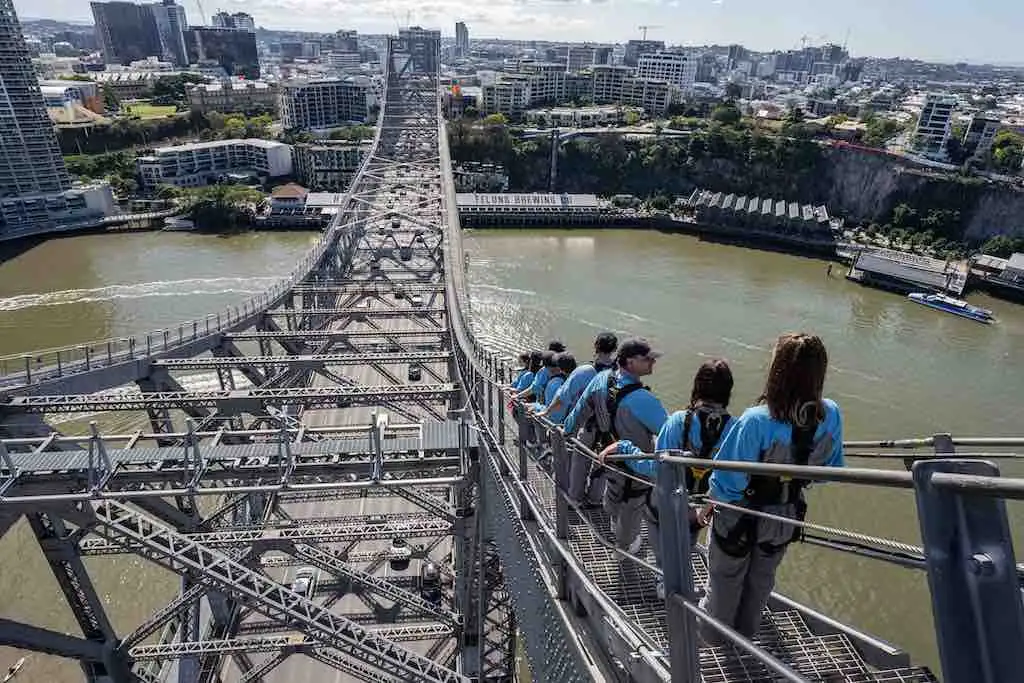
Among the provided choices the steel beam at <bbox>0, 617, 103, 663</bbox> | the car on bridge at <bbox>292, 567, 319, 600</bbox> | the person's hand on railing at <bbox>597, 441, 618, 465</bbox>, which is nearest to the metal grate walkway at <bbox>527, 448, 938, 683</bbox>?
the person's hand on railing at <bbox>597, 441, 618, 465</bbox>

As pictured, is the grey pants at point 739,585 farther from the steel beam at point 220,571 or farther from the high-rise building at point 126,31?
the high-rise building at point 126,31

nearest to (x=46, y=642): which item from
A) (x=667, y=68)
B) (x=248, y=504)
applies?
(x=248, y=504)

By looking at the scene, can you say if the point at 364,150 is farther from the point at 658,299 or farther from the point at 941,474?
the point at 941,474

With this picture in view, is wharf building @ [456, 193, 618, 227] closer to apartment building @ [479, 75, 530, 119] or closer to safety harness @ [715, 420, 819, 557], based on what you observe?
apartment building @ [479, 75, 530, 119]

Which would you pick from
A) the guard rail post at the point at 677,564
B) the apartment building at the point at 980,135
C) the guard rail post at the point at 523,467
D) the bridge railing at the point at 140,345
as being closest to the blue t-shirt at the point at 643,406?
the guard rail post at the point at 523,467

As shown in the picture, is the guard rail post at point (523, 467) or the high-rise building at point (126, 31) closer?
the guard rail post at point (523, 467)

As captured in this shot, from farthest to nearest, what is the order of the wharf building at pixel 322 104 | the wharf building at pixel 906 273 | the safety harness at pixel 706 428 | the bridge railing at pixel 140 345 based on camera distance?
the wharf building at pixel 322 104, the wharf building at pixel 906 273, the bridge railing at pixel 140 345, the safety harness at pixel 706 428

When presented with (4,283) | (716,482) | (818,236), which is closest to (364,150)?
(4,283)
